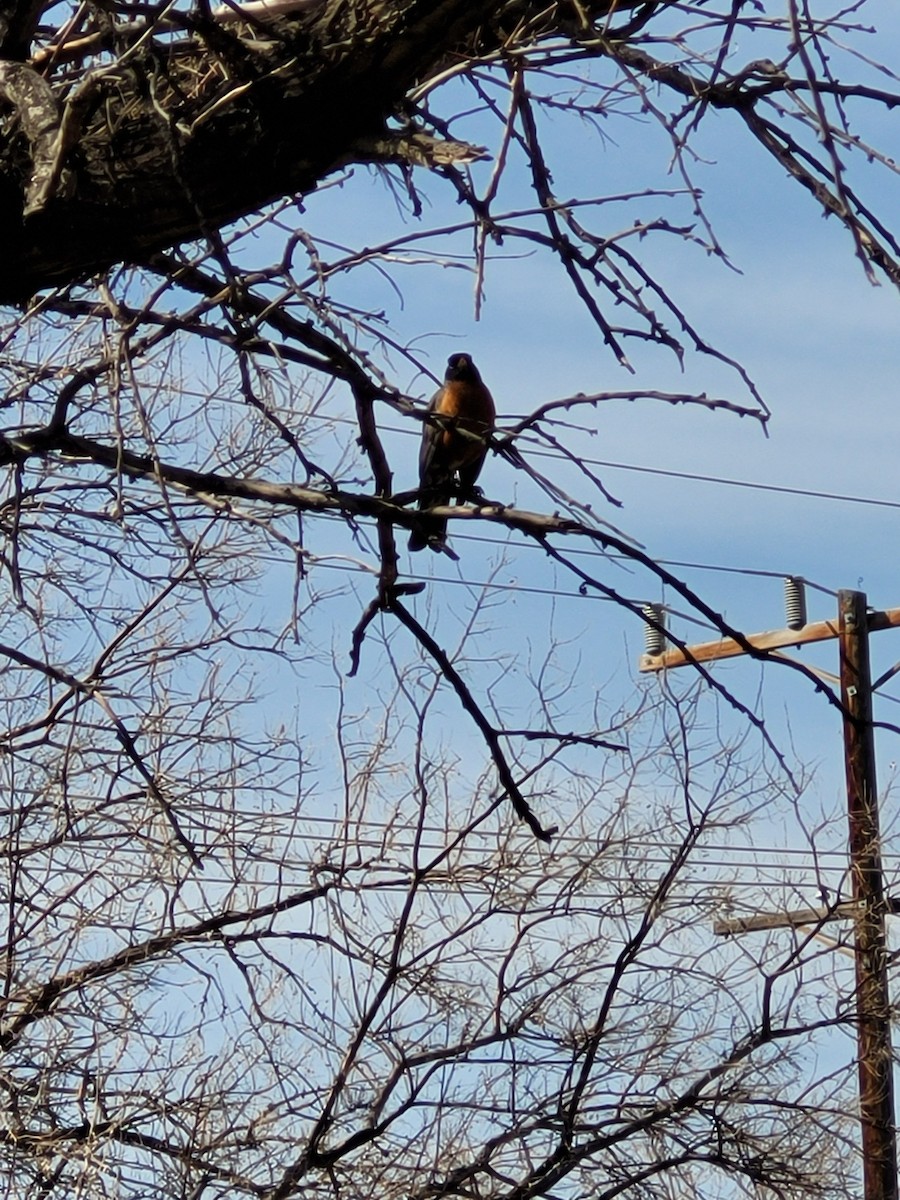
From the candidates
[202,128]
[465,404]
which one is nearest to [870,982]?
→ [465,404]

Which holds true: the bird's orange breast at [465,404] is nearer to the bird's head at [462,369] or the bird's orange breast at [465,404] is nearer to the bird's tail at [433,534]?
the bird's head at [462,369]

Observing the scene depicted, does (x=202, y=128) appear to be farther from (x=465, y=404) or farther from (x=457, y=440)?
(x=465, y=404)

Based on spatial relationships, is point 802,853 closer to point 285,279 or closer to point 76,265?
point 285,279

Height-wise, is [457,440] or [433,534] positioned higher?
[457,440]

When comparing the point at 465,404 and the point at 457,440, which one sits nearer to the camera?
the point at 457,440

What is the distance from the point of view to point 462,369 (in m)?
7.55

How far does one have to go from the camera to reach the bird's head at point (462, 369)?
7.48 metres

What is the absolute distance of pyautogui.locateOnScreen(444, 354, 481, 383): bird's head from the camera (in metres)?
7.48

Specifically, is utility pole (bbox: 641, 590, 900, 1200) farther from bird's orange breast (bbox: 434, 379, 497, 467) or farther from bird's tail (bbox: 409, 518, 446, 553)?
bird's tail (bbox: 409, 518, 446, 553)

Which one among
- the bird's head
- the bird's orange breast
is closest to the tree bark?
the bird's orange breast

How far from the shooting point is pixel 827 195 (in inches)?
96.3

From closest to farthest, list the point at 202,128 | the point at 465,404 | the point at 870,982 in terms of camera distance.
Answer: the point at 202,128 → the point at 465,404 → the point at 870,982

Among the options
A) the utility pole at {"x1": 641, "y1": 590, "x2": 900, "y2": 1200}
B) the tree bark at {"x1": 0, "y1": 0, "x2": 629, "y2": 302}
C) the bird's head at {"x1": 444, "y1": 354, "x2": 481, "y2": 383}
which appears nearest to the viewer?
the tree bark at {"x1": 0, "y1": 0, "x2": 629, "y2": 302}

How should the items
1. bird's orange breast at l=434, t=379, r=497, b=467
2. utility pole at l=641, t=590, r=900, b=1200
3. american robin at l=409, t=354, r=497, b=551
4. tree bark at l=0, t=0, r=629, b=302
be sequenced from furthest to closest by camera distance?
utility pole at l=641, t=590, r=900, b=1200, bird's orange breast at l=434, t=379, r=497, b=467, american robin at l=409, t=354, r=497, b=551, tree bark at l=0, t=0, r=629, b=302
